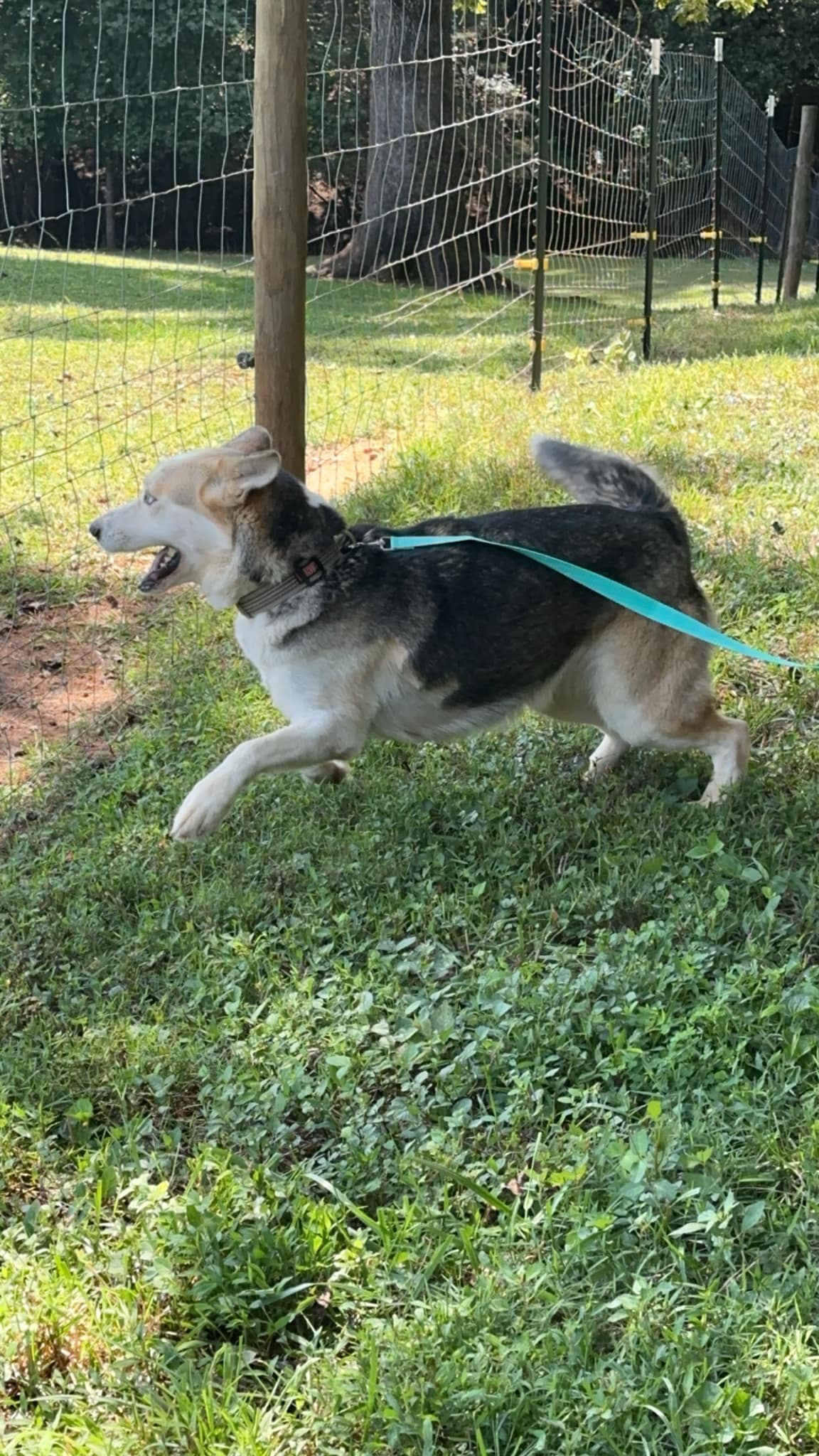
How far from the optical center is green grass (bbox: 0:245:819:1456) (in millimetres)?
2271

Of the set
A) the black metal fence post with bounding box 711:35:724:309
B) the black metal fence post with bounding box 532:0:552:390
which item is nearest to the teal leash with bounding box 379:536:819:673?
the black metal fence post with bounding box 532:0:552:390

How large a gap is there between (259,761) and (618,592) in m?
1.19

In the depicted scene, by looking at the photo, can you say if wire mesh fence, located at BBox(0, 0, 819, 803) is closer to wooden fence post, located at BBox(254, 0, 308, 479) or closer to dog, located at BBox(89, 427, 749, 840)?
wooden fence post, located at BBox(254, 0, 308, 479)

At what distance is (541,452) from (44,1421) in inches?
131

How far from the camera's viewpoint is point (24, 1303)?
251 centimetres

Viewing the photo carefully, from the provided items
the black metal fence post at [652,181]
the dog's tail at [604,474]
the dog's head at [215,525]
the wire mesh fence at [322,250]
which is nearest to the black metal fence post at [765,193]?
the wire mesh fence at [322,250]

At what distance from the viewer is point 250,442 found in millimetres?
4250

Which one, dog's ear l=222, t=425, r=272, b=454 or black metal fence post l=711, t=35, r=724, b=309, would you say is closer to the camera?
dog's ear l=222, t=425, r=272, b=454

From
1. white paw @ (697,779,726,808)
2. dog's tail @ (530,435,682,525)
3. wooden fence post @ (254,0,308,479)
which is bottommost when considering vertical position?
white paw @ (697,779,726,808)

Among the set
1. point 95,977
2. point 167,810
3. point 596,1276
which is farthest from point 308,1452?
point 167,810

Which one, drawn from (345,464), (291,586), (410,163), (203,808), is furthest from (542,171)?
(410,163)

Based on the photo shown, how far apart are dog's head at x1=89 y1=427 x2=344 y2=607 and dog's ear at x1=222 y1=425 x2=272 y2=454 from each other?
80mm

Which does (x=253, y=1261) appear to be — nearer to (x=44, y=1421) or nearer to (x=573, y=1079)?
(x=44, y=1421)

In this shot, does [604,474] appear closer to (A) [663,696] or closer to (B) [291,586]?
(A) [663,696]
